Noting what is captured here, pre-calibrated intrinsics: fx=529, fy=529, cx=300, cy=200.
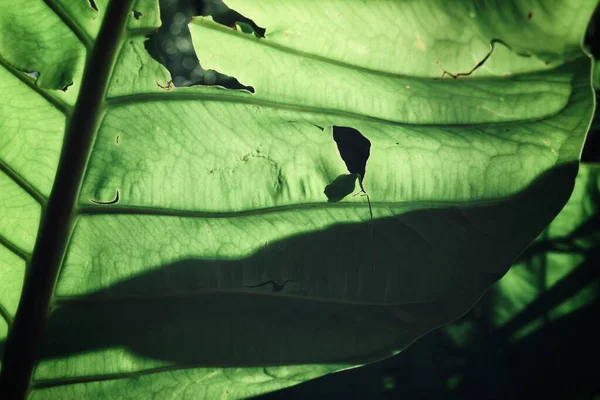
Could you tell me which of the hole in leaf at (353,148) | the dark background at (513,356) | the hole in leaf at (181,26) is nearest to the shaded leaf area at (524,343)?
the dark background at (513,356)

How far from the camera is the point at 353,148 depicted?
72cm

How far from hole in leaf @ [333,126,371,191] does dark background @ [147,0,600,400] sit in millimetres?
519

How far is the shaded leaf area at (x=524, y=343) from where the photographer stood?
1.07 meters

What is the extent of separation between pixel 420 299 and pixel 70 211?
0.45 meters

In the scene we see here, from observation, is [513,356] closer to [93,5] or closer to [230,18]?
[230,18]

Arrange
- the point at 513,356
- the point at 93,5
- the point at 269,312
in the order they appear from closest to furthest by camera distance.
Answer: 1. the point at 93,5
2. the point at 269,312
3. the point at 513,356

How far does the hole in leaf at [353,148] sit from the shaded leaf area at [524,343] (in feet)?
1.71

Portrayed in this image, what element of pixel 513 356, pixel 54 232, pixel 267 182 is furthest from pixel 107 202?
pixel 513 356

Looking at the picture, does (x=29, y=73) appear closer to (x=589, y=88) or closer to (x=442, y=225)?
(x=442, y=225)

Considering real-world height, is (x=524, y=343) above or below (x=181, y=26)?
below

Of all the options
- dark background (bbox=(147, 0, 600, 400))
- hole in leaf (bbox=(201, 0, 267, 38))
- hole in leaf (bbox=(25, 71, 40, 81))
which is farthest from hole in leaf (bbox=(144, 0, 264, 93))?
dark background (bbox=(147, 0, 600, 400))

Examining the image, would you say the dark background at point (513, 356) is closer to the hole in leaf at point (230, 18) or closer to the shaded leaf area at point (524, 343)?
the shaded leaf area at point (524, 343)

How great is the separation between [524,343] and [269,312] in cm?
67

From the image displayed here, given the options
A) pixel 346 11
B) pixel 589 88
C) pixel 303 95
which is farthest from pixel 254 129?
pixel 589 88
